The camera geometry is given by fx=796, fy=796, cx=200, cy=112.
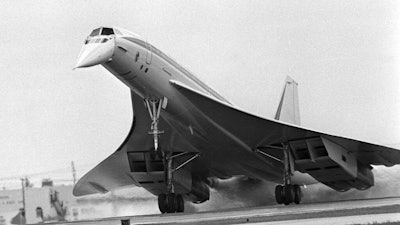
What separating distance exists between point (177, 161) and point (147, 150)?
39.1 inches

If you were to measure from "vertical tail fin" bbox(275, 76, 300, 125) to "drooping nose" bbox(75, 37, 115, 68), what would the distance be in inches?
432

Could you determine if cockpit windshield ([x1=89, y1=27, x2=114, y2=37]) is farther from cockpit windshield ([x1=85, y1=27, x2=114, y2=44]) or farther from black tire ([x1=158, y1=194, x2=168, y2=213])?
black tire ([x1=158, y1=194, x2=168, y2=213])

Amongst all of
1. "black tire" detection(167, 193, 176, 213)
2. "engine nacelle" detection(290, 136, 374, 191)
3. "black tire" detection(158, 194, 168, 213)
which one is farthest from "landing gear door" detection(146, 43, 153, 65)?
"engine nacelle" detection(290, 136, 374, 191)

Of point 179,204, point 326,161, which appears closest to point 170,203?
point 179,204

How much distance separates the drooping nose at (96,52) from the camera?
17.5 metres

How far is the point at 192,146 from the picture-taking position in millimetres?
22344

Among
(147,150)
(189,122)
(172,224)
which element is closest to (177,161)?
(147,150)

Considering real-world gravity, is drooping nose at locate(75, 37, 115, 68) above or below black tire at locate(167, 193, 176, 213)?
above

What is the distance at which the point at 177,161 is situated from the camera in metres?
23.2

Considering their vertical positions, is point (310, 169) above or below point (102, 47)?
below

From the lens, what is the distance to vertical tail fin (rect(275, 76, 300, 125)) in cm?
2819

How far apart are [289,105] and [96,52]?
41.2 ft

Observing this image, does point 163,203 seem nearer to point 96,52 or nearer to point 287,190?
point 287,190

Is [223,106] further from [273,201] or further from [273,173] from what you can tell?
[273,201]
